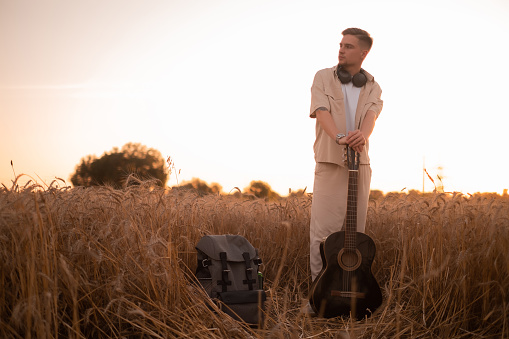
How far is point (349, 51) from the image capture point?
402cm

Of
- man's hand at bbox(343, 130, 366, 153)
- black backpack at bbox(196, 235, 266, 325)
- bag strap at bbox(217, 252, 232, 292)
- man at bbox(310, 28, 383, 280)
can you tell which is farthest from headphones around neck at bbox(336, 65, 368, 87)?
bag strap at bbox(217, 252, 232, 292)

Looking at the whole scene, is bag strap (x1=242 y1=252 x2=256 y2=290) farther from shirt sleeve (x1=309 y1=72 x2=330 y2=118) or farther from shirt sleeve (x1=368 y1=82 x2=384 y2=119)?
shirt sleeve (x1=368 y1=82 x2=384 y2=119)

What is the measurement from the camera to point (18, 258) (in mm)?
2396

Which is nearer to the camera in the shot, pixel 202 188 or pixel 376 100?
pixel 376 100

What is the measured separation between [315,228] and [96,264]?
2.04 meters

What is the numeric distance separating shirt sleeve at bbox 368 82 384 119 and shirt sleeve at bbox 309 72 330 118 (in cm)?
42

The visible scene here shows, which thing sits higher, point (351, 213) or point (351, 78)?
point (351, 78)

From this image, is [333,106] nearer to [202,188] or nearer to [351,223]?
[351,223]

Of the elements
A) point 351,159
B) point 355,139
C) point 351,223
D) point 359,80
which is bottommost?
point 351,223

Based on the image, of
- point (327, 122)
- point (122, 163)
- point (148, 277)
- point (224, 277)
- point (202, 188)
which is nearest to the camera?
point (148, 277)

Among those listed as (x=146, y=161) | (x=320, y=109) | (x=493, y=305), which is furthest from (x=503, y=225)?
(x=146, y=161)

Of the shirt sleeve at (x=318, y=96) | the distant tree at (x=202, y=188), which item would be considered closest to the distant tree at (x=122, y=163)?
the distant tree at (x=202, y=188)

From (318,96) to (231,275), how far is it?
1690 millimetres

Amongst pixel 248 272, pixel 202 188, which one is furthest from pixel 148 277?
pixel 202 188
